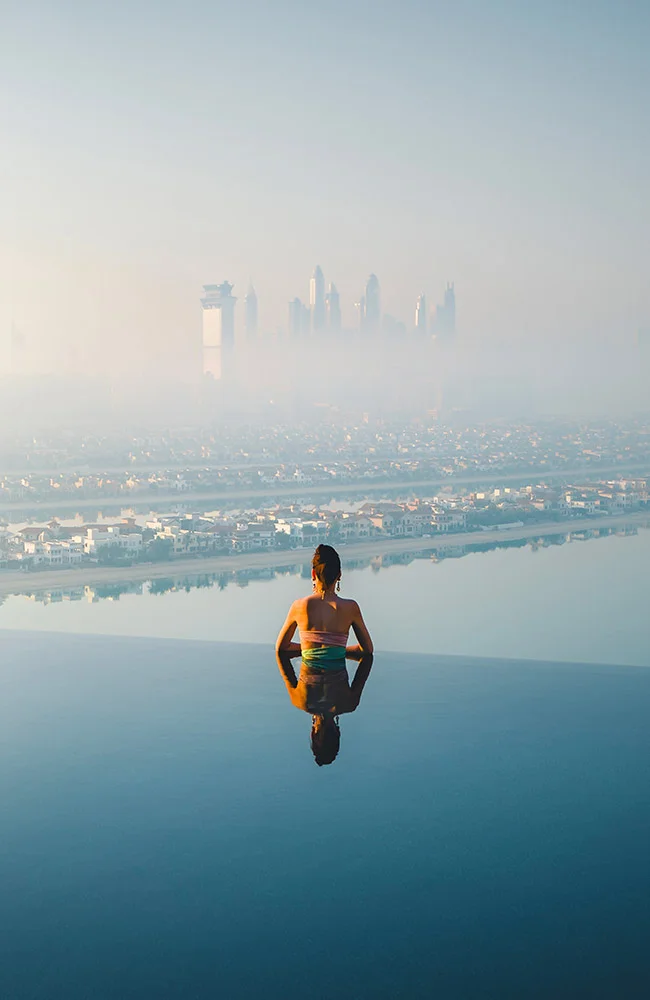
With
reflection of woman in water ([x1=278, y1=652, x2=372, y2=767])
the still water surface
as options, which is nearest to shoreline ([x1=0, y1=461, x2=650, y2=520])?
the still water surface

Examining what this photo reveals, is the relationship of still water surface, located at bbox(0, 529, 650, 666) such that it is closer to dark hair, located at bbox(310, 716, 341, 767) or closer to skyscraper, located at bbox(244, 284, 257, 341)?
skyscraper, located at bbox(244, 284, 257, 341)

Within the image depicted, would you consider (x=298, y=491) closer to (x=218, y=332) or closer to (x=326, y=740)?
(x=218, y=332)

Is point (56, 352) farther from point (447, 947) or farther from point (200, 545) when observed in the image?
point (447, 947)

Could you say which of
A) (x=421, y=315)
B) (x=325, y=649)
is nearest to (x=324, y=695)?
(x=325, y=649)

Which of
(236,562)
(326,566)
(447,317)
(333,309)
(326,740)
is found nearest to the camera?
(326,740)

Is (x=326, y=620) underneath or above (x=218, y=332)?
underneath

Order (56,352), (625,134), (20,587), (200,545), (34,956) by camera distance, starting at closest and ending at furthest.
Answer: (34,956) → (20,587) → (200,545) → (625,134) → (56,352)

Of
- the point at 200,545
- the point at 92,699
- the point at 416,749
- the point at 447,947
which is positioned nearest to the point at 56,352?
the point at 200,545
